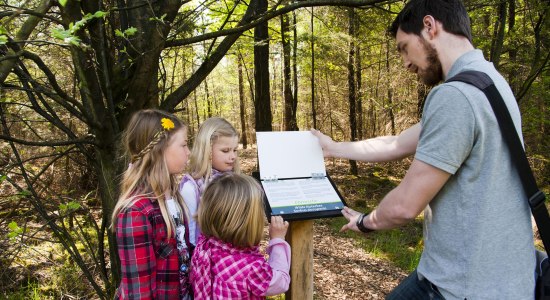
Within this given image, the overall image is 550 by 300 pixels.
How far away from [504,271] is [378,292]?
11.8ft

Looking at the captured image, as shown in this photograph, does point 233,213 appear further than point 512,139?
Yes

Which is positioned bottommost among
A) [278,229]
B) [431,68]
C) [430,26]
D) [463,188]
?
[278,229]

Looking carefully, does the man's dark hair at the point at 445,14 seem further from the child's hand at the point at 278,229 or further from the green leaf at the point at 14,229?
the green leaf at the point at 14,229

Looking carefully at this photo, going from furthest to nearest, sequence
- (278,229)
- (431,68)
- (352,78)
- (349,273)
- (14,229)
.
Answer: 1. (352,78)
2. (349,273)
3. (14,229)
4. (278,229)
5. (431,68)

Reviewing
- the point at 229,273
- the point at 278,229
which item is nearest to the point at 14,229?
the point at 229,273

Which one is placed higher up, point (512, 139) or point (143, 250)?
point (512, 139)

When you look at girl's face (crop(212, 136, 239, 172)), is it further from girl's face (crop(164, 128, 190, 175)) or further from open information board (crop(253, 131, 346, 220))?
girl's face (crop(164, 128, 190, 175))

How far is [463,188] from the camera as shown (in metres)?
1.48

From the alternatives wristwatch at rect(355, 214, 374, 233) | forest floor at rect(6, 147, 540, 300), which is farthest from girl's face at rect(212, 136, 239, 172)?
forest floor at rect(6, 147, 540, 300)

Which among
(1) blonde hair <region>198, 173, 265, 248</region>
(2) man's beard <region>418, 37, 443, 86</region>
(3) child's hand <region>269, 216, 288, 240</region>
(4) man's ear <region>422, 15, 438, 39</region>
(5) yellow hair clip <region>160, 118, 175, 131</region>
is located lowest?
(3) child's hand <region>269, 216, 288, 240</region>

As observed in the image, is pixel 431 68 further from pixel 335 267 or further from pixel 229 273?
pixel 335 267

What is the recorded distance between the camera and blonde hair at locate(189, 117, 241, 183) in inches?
97.7

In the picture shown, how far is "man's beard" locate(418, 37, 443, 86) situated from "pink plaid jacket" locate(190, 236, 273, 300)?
1.23m

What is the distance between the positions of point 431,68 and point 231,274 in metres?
1.39
